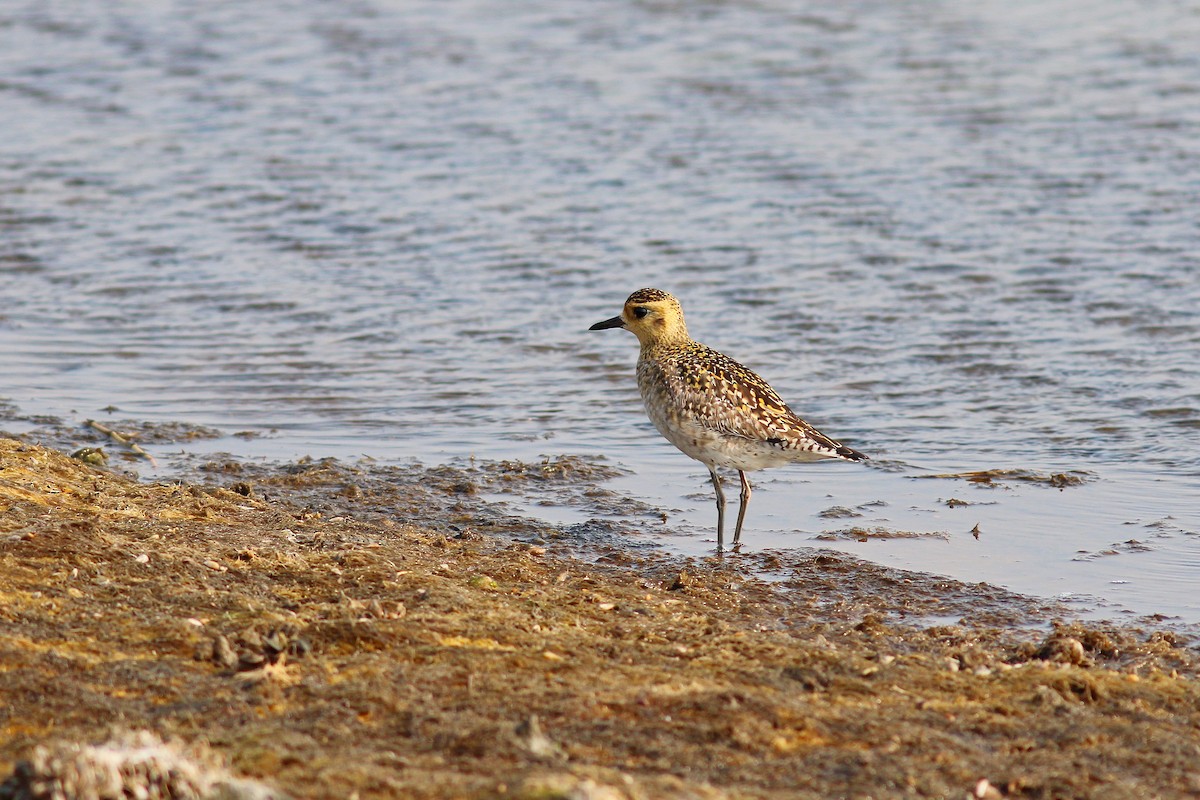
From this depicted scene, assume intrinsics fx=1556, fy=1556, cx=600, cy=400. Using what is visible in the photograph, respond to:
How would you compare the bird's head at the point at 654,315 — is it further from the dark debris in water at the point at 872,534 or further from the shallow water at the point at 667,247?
the dark debris in water at the point at 872,534

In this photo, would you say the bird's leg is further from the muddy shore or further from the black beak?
the black beak

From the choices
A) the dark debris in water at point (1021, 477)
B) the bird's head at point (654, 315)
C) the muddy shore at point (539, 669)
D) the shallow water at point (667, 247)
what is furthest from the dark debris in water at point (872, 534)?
the bird's head at point (654, 315)

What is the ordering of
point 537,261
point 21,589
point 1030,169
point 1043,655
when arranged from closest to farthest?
point 21,589, point 1043,655, point 537,261, point 1030,169

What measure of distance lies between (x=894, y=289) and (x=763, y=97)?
6.52 m

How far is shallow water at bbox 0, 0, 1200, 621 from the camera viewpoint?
9273 millimetres

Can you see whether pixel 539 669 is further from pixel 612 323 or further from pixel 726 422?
pixel 612 323

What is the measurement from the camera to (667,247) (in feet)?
44.4

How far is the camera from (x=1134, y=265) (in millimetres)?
12602

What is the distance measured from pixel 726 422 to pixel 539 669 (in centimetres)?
324

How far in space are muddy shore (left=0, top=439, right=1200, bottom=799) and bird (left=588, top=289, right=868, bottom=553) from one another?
2.95 ft

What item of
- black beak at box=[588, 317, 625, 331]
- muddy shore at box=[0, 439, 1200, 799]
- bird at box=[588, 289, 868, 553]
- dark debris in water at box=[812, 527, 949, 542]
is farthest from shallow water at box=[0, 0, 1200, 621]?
muddy shore at box=[0, 439, 1200, 799]

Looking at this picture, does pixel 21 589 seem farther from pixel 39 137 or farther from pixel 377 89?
pixel 377 89

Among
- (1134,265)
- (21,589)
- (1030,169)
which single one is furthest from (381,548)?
A: (1030,169)

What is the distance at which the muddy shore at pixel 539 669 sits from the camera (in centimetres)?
434
